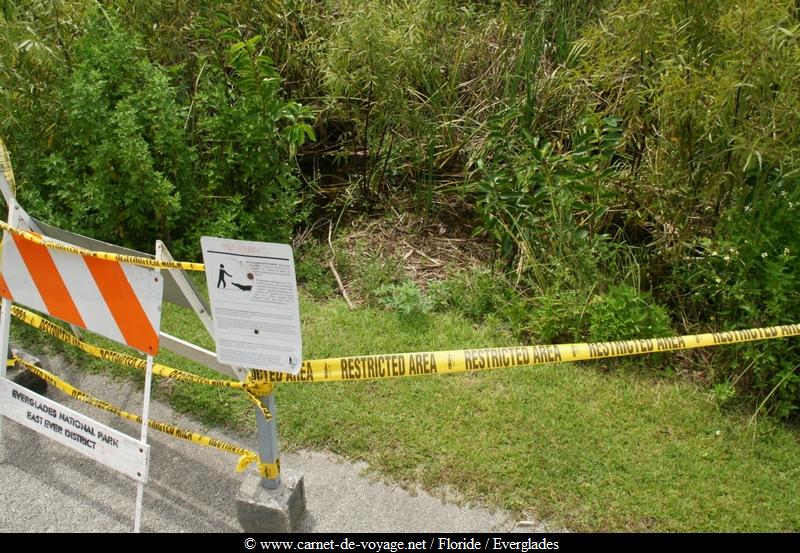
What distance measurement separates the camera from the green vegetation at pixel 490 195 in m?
3.52

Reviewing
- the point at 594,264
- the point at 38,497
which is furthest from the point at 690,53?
the point at 38,497

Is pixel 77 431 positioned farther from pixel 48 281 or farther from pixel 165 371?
pixel 48 281

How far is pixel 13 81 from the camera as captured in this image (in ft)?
16.2

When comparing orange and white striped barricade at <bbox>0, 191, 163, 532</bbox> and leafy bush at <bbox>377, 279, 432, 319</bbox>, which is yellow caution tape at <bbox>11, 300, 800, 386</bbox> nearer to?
orange and white striped barricade at <bbox>0, 191, 163, 532</bbox>

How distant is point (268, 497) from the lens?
9.61ft

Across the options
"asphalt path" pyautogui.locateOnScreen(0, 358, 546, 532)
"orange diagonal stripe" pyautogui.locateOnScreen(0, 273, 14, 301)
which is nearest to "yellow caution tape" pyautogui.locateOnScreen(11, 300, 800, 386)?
"asphalt path" pyautogui.locateOnScreen(0, 358, 546, 532)

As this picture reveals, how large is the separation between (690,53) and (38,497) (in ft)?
13.6

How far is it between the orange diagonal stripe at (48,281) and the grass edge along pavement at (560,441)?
0.88 meters

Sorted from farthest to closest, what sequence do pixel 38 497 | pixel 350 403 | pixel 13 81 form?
pixel 13 81
pixel 350 403
pixel 38 497

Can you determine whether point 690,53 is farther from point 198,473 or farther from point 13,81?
point 13,81

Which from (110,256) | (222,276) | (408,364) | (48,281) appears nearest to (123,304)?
(110,256)

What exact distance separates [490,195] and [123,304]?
104 inches

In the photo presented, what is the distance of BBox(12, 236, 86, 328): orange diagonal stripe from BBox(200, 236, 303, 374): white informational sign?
0.95 meters

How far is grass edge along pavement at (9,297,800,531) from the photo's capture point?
319 cm
